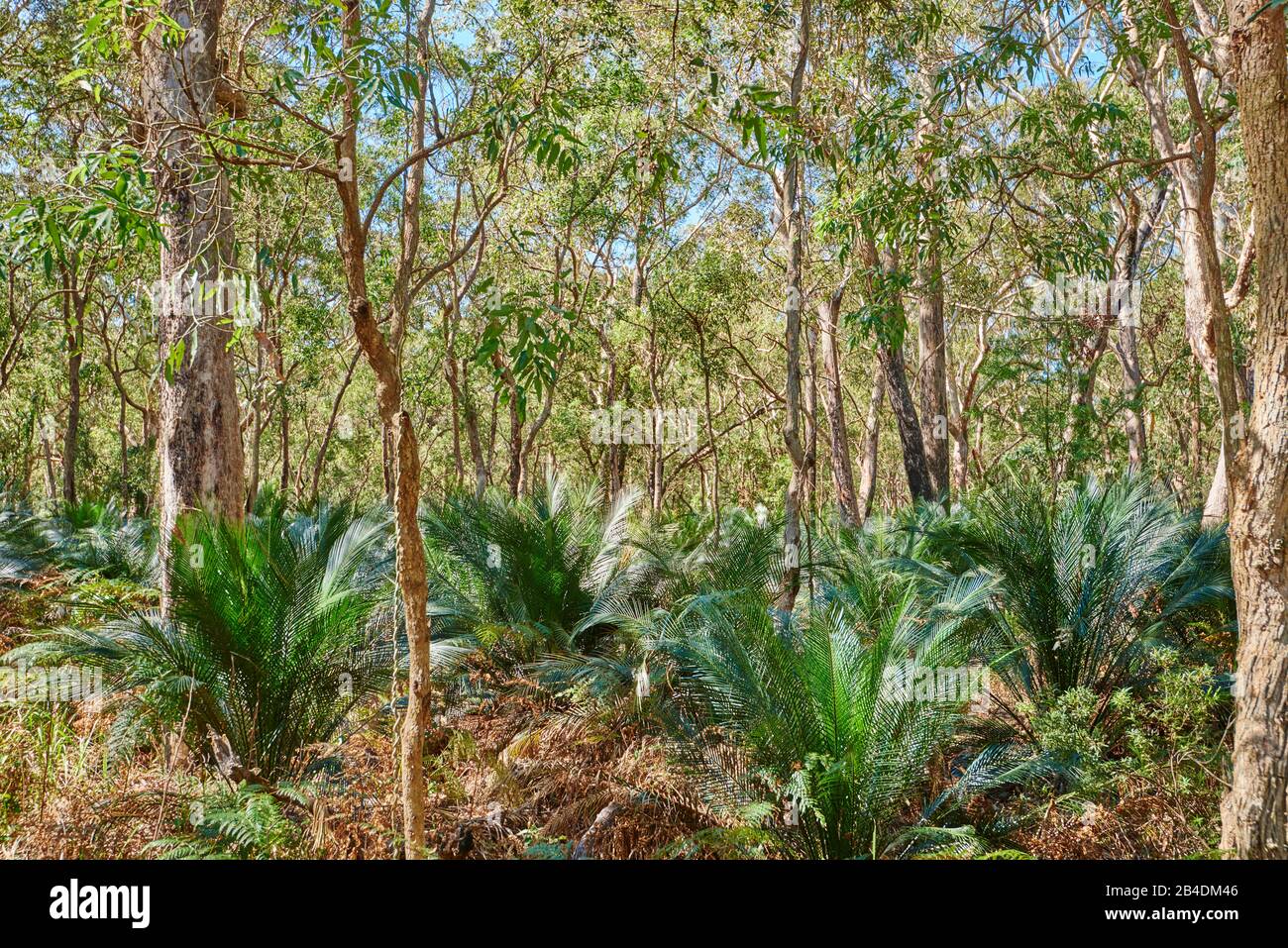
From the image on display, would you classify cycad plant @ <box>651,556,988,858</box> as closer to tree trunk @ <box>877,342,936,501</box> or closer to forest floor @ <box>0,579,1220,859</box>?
forest floor @ <box>0,579,1220,859</box>

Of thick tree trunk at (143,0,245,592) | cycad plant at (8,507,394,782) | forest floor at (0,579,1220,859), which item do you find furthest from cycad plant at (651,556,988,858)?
thick tree trunk at (143,0,245,592)

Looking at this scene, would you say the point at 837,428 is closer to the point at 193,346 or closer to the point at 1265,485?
the point at 193,346

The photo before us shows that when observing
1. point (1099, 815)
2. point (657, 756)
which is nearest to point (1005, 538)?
point (1099, 815)

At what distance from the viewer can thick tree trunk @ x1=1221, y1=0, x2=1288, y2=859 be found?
315 centimetres

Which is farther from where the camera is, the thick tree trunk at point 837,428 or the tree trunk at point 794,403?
the thick tree trunk at point 837,428

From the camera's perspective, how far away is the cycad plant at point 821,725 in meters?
3.80

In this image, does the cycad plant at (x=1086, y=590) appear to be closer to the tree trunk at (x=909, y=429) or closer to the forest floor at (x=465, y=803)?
the forest floor at (x=465, y=803)

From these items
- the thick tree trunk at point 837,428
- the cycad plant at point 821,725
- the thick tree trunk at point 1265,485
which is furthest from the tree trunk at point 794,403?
the thick tree trunk at point 837,428

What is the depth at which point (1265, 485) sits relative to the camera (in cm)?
318

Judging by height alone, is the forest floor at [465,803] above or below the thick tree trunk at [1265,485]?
below

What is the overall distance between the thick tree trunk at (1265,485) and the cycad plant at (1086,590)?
1780 mm

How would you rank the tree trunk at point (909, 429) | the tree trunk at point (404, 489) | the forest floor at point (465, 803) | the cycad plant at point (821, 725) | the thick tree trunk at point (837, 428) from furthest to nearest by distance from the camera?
the thick tree trunk at point (837, 428)
the tree trunk at point (909, 429)
the cycad plant at point (821, 725)
the forest floor at point (465, 803)
the tree trunk at point (404, 489)

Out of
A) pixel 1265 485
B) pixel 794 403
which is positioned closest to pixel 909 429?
pixel 794 403

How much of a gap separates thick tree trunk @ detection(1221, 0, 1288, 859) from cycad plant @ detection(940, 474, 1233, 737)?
1.78 m
